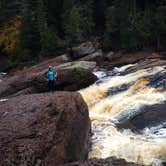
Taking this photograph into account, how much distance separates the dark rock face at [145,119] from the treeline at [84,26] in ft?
84.4

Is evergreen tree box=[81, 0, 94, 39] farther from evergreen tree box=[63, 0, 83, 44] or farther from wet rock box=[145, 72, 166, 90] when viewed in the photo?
wet rock box=[145, 72, 166, 90]

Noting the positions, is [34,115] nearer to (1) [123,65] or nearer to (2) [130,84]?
(2) [130,84]

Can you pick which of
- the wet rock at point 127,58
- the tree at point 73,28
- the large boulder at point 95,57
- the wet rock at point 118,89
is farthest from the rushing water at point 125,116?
the tree at point 73,28

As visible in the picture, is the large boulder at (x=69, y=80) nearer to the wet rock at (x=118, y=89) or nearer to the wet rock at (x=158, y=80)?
the wet rock at (x=118, y=89)

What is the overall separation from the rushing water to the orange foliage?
96.2ft

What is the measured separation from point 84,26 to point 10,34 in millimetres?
14494

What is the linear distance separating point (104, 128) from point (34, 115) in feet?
18.4

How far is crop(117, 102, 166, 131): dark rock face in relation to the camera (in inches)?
926

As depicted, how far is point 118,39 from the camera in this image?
5475 cm

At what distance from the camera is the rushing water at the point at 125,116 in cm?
2058

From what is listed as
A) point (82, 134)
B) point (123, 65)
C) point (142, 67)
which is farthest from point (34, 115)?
point (123, 65)

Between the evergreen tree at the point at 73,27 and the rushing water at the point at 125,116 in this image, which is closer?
the rushing water at the point at 125,116

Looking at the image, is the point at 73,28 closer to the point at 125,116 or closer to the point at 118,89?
the point at 118,89

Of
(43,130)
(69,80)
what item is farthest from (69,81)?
(43,130)
